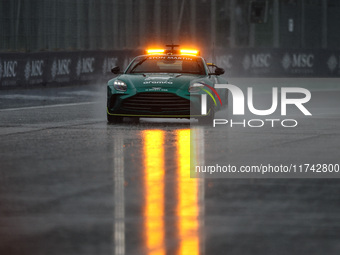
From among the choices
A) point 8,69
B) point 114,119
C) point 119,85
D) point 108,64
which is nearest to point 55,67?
point 8,69

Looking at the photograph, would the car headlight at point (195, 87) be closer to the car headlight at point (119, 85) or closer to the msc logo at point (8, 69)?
the car headlight at point (119, 85)

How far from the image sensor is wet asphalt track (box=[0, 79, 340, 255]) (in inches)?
315

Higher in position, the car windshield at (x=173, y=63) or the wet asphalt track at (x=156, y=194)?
the car windshield at (x=173, y=63)

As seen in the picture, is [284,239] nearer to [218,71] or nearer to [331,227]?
[331,227]

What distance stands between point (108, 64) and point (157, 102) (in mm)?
16333

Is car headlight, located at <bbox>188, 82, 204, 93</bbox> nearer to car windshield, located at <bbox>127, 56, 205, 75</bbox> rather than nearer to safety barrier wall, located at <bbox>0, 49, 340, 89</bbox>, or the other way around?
car windshield, located at <bbox>127, 56, 205, 75</bbox>

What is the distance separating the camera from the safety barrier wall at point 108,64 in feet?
94.6

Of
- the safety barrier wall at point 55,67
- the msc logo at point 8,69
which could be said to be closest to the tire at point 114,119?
the safety barrier wall at point 55,67

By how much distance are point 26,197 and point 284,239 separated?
3118mm

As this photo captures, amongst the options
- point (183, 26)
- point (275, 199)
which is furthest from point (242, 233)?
point (183, 26)

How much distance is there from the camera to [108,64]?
116 feet

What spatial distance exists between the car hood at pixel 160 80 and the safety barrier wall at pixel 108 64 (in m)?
8.79

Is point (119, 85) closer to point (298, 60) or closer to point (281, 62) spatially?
point (281, 62)

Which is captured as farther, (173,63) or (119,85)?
(173,63)
